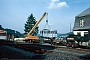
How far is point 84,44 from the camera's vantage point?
75.3 feet

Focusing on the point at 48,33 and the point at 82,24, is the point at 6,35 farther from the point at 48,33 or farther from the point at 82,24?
the point at 82,24

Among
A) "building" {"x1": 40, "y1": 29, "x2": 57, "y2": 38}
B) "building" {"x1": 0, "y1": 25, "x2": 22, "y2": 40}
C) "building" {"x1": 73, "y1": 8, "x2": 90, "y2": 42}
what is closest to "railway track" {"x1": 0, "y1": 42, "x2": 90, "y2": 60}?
"building" {"x1": 73, "y1": 8, "x2": 90, "y2": 42}

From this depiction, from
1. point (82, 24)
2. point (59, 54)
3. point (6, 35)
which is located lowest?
point (59, 54)

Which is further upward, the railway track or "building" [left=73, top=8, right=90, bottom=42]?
"building" [left=73, top=8, right=90, bottom=42]

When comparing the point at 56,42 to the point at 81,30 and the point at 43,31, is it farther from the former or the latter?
the point at 43,31

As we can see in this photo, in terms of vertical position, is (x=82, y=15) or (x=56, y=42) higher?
(x=82, y=15)

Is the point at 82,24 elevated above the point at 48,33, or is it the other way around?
the point at 82,24

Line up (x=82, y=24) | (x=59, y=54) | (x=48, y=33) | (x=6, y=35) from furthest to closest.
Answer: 1. (x=6, y=35)
2. (x=48, y=33)
3. (x=82, y=24)
4. (x=59, y=54)

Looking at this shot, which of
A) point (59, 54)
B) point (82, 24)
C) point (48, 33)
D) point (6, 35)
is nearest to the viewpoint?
point (59, 54)

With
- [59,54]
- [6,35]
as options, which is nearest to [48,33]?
[6,35]

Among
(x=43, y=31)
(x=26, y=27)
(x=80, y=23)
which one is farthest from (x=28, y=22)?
(x=80, y=23)

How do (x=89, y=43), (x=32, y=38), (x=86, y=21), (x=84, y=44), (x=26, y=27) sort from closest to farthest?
(x=89, y=43), (x=84, y=44), (x=86, y=21), (x=32, y=38), (x=26, y=27)

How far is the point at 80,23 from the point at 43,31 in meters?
11.5

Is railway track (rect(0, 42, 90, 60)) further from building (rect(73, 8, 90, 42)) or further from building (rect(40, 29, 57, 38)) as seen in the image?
building (rect(40, 29, 57, 38))
